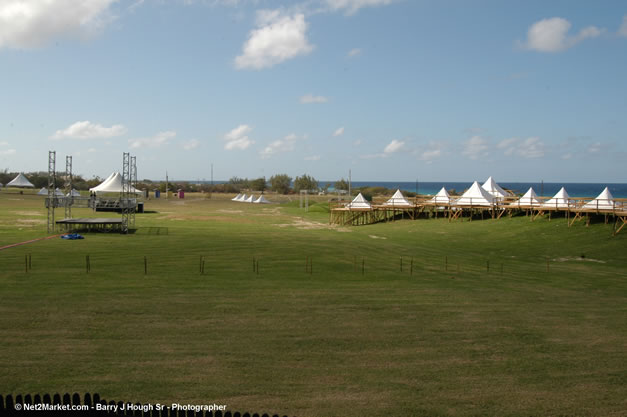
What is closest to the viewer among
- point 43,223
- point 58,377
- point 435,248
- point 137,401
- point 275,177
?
point 137,401

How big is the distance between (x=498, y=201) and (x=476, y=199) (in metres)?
2.15

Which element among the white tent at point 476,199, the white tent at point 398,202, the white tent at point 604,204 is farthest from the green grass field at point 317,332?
the white tent at point 398,202

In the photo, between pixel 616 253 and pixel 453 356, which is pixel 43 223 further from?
pixel 616 253

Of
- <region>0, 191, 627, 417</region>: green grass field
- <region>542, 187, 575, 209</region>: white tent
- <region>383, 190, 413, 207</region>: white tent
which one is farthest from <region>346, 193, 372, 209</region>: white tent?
<region>0, 191, 627, 417</region>: green grass field

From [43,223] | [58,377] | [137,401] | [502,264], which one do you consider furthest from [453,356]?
[43,223]

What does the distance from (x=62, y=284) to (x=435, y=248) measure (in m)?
24.2

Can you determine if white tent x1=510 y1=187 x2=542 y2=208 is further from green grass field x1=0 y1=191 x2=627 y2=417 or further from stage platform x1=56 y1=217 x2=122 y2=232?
stage platform x1=56 y1=217 x2=122 y2=232

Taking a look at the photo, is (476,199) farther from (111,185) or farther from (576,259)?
(111,185)

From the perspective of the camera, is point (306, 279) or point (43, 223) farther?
point (43, 223)

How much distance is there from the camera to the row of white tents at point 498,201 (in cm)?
3894

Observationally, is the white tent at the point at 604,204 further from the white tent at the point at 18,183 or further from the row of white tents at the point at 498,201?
the white tent at the point at 18,183

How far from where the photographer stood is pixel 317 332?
1448cm

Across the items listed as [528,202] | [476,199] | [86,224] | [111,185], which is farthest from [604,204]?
[111,185]

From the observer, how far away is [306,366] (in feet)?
39.0
